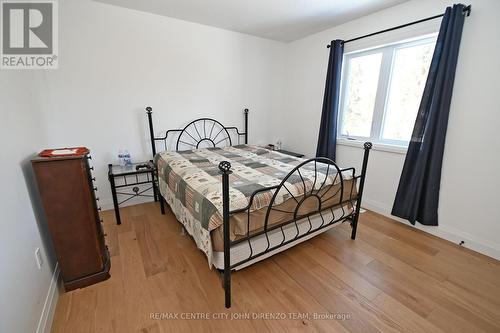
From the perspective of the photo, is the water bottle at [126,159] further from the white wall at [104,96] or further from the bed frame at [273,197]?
the bed frame at [273,197]

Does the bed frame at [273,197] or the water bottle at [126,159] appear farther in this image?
the water bottle at [126,159]

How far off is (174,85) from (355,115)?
2.57m

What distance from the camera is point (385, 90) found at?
271 centimetres

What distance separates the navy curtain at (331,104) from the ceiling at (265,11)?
396 mm

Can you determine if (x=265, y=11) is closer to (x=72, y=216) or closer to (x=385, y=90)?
(x=385, y=90)

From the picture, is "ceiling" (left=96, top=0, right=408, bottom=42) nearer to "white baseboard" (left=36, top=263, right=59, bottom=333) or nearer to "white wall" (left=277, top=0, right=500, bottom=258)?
"white wall" (left=277, top=0, right=500, bottom=258)

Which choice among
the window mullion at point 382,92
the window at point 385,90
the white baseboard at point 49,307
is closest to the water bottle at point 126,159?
the white baseboard at point 49,307

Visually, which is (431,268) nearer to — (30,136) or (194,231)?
(194,231)

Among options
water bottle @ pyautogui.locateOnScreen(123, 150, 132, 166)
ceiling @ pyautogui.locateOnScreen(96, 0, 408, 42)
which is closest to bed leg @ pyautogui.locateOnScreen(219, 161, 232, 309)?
water bottle @ pyautogui.locateOnScreen(123, 150, 132, 166)

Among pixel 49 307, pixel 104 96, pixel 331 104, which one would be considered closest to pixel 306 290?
pixel 49 307

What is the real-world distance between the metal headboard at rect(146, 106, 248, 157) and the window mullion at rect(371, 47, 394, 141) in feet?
6.23

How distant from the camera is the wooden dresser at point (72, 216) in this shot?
1.41m

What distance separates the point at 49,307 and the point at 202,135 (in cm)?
252

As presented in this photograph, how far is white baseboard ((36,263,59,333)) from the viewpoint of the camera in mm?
1251
